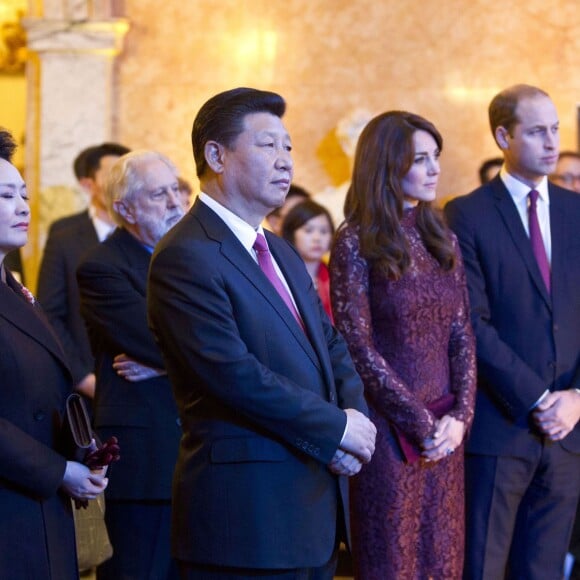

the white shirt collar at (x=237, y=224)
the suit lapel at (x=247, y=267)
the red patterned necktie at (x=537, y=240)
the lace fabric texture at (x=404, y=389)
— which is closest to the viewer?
the suit lapel at (x=247, y=267)

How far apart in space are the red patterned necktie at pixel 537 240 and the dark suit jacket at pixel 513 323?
0.09 ft

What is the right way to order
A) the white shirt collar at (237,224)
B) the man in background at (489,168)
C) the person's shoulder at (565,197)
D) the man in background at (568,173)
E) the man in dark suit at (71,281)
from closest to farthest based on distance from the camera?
the white shirt collar at (237,224)
the person's shoulder at (565,197)
the man in dark suit at (71,281)
the man in background at (568,173)
the man in background at (489,168)

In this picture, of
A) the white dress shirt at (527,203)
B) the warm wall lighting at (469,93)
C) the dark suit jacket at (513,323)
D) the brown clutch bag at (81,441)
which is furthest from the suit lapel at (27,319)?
the warm wall lighting at (469,93)

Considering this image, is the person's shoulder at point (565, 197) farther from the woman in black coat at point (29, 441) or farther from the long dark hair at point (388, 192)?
the woman in black coat at point (29, 441)

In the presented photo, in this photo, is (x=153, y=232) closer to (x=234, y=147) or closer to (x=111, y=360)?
(x=111, y=360)

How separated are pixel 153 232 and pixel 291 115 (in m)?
3.63

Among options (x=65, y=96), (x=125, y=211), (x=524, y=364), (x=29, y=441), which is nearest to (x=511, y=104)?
(x=524, y=364)

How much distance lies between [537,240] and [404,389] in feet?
3.02

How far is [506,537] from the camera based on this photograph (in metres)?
4.29

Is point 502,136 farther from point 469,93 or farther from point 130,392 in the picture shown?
point 469,93

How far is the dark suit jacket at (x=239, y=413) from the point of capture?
3.00 m

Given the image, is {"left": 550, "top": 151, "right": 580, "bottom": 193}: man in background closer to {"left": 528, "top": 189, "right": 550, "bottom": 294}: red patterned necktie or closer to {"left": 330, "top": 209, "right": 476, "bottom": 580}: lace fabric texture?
{"left": 528, "top": 189, "right": 550, "bottom": 294}: red patterned necktie

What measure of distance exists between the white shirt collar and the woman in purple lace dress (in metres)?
0.76

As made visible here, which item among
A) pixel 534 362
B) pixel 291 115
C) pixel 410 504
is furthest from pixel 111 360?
pixel 291 115
